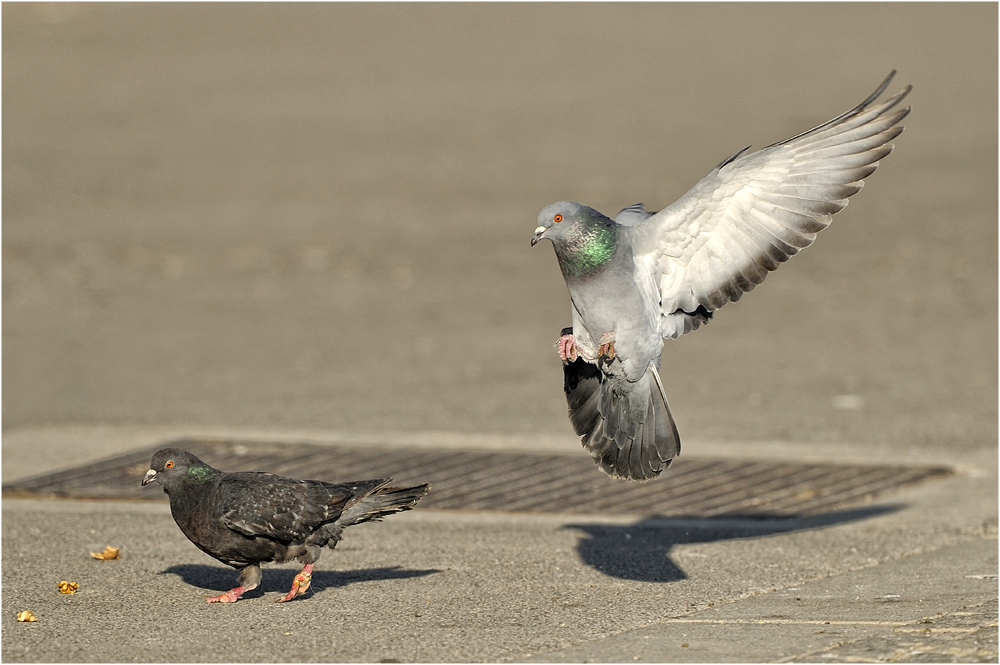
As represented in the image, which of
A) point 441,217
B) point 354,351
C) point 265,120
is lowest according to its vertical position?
point 354,351

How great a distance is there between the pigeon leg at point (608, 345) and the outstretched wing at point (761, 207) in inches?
12.6

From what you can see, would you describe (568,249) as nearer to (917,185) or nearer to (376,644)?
(376,644)

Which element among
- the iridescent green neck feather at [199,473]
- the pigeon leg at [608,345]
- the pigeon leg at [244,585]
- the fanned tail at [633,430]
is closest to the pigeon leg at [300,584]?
the pigeon leg at [244,585]

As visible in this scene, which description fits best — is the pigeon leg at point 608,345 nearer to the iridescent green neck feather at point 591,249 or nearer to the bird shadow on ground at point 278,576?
the iridescent green neck feather at point 591,249

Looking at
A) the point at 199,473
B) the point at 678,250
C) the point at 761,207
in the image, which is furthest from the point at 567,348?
the point at 199,473

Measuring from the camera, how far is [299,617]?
5.97 meters

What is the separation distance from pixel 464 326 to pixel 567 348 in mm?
6812

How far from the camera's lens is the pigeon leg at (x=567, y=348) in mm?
6242

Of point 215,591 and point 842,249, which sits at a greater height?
point 842,249

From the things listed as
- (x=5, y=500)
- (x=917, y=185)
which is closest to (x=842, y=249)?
(x=917, y=185)

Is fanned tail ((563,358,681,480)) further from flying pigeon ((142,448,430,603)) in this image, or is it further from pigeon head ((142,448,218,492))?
pigeon head ((142,448,218,492))

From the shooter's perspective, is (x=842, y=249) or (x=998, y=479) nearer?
(x=998, y=479)

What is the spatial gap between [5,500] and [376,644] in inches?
131

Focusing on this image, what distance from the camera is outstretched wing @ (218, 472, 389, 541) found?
6.10 meters
